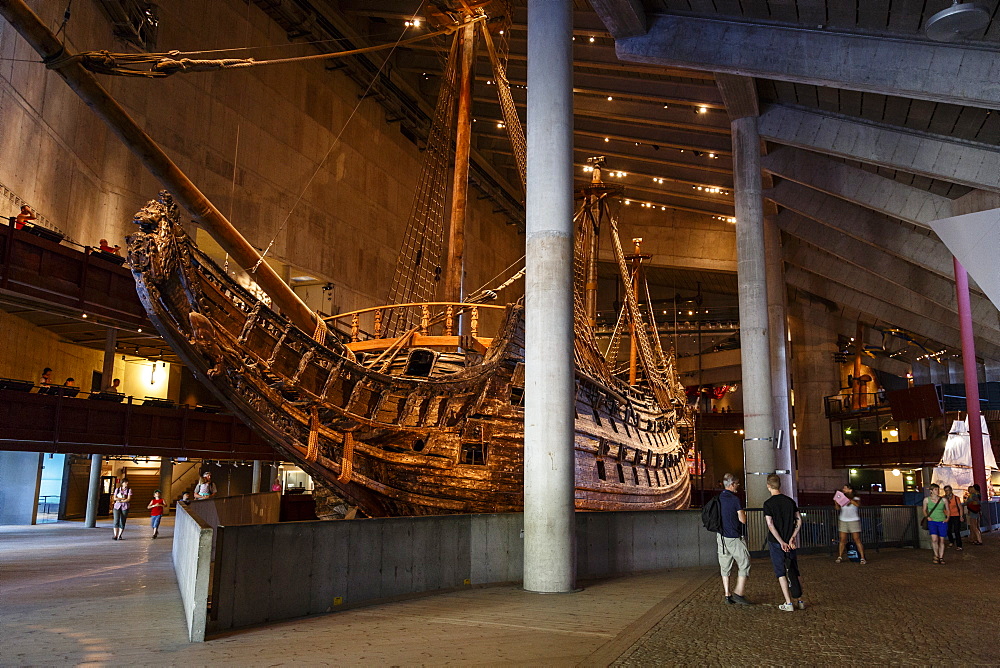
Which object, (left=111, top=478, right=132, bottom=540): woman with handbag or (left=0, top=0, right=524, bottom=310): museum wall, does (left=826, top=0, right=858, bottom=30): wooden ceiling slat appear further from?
(left=111, top=478, right=132, bottom=540): woman with handbag

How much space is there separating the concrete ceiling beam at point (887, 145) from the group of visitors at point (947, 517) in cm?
571

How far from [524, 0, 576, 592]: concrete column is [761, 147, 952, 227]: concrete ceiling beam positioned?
38.9 feet

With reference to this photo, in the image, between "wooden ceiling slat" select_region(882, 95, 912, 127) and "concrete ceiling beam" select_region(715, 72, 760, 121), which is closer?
"wooden ceiling slat" select_region(882, 95, 912, 127)

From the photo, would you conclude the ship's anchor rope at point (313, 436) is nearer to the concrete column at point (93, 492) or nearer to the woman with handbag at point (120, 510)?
the woman with handbag at point (120, 510)

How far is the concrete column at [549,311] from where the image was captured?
8.20 metres

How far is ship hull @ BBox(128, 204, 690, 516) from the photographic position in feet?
30.3

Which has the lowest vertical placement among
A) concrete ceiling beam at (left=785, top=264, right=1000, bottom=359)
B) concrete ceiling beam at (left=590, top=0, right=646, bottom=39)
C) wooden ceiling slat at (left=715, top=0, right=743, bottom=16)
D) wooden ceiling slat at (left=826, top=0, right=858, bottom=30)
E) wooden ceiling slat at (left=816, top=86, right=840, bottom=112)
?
concrete ceiling beam at (left=785, top=264, right=1000, bottom=359)

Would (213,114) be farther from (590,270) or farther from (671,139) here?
(671,139)

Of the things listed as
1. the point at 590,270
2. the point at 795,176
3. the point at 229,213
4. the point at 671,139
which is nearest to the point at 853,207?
the point at 795,176

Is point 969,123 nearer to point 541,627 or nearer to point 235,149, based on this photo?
point 541,627

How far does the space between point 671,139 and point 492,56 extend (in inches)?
399

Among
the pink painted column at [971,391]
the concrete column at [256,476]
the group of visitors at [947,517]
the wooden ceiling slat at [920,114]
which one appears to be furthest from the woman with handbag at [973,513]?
the concrete column at [256,476]

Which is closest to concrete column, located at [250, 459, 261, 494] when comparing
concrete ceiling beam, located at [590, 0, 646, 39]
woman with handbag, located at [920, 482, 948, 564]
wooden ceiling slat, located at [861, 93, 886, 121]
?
concrete ceiling beam, located at [590, 0, 646, 39]

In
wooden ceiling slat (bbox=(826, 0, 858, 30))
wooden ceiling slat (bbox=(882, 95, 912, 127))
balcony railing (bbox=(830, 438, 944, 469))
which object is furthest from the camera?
balcony railing (bbox=(830, 438, 944, 469))
